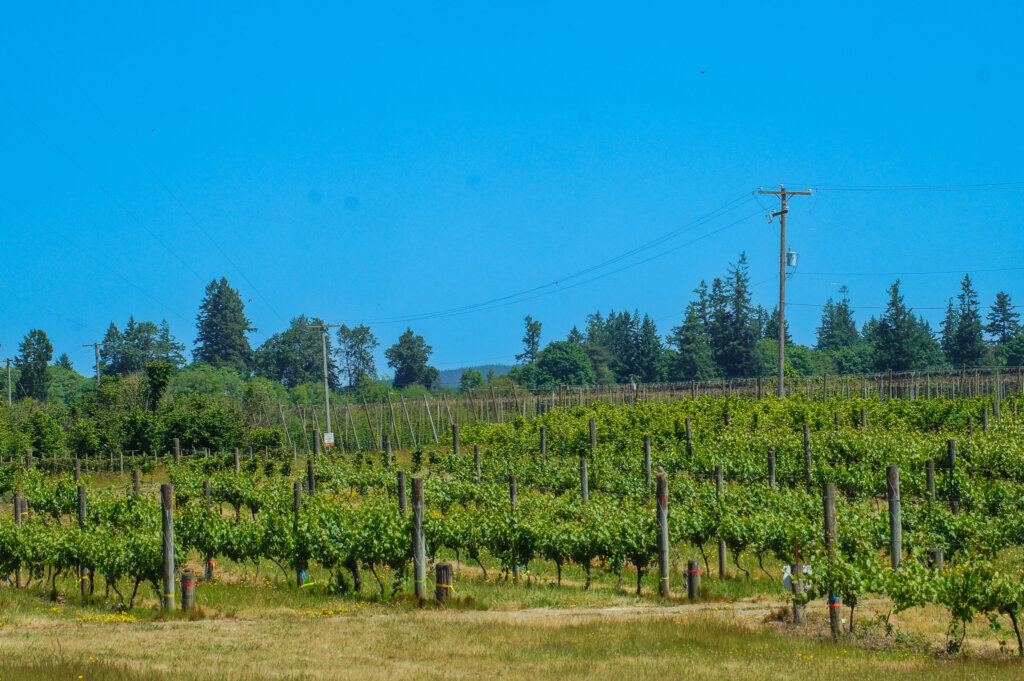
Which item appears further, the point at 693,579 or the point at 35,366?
the point at 35,366

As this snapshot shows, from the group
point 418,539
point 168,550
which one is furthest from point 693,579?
point 168,550

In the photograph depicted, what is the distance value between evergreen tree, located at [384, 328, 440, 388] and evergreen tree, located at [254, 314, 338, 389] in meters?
7.62

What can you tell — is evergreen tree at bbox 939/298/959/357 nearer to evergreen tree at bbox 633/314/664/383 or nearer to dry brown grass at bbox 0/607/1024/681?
evergreen tree at bbox 633/314/664/383

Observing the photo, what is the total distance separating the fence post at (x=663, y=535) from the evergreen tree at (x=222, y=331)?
99.9m

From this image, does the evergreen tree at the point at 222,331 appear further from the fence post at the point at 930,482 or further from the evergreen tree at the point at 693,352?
the fence post at the point at 930,482

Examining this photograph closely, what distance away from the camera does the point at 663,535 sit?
1627cm

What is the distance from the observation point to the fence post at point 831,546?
12.3 metres

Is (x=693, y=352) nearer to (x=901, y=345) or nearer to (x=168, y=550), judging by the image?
(x=901, y=345)

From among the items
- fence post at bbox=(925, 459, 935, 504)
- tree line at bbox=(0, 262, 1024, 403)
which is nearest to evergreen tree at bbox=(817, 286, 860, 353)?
A: tree line at bbox=(0, 262, 1024, 403)

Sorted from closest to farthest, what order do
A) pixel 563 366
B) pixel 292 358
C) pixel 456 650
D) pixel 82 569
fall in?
1. pixel 456 650
2. pixel 82 569
3. pixel 563 366
4. pixel 292 358

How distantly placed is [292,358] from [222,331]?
8.63 m

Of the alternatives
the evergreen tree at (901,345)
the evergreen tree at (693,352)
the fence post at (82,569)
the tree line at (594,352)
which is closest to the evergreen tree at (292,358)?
the tree line at (594,352)

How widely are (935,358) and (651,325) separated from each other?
29.1 m

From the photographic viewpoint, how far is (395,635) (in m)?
13.2
